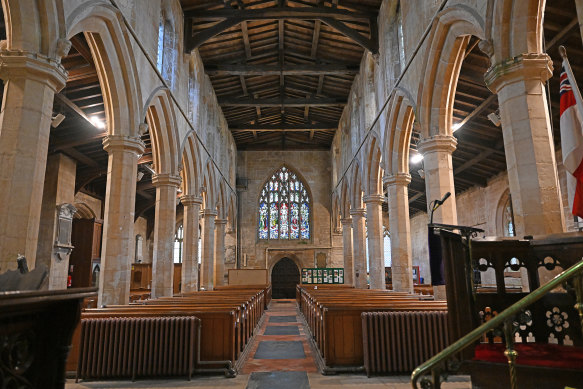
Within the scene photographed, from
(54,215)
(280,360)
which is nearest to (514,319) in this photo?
(280,360)

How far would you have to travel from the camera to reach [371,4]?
10.9 m

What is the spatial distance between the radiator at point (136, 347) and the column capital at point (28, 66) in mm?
2773

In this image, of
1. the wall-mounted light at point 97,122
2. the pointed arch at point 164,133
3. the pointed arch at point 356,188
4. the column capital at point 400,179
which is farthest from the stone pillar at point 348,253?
the wall-mounted light at point 97,122

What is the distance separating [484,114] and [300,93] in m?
8.23

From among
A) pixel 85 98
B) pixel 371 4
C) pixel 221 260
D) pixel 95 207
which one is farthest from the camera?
pixel 221 260

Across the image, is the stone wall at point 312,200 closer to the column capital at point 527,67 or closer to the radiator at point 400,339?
the radiator at point 400,339

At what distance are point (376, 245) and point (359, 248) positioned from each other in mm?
2913

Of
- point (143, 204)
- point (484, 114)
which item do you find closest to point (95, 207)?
point (143, 204)

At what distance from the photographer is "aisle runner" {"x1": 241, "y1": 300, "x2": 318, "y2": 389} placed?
4.26 meters

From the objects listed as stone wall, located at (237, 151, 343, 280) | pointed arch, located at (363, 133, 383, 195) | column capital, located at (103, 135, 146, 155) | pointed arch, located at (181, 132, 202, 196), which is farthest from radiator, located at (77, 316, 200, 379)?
stone wall, located at (237, 151, 343, 280)

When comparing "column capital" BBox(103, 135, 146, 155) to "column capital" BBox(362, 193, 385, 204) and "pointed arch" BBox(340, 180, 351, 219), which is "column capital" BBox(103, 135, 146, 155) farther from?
"pointed arch" BBox(340, 180, 351, 219)

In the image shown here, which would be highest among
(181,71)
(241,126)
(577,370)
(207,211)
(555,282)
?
(241,126)

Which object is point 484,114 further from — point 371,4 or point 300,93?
point 300,93

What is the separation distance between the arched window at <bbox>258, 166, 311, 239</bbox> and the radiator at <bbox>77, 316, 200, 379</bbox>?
1601 centimetres
